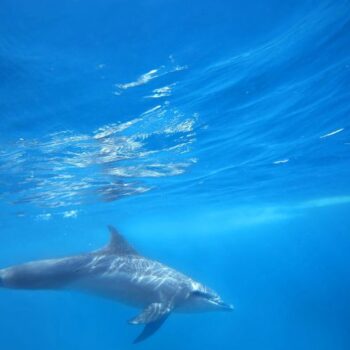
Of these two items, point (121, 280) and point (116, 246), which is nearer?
point (121, 280)

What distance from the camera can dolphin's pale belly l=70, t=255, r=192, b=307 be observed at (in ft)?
39.9

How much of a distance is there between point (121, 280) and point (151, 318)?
201cm

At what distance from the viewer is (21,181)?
2158 centimetres

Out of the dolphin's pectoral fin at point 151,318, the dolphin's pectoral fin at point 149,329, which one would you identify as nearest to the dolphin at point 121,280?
the dolphin's pectoral fin at point 151,318

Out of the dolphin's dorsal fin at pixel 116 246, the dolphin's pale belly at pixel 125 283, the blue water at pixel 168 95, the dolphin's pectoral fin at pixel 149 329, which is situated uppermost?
the blue water at pixel 168 95

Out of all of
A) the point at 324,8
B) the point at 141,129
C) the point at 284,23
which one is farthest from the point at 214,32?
the point at 141,129

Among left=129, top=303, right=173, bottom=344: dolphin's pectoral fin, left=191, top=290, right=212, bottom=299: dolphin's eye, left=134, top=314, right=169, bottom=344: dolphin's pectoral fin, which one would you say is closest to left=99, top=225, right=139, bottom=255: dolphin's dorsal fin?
left=129, top=303, right=173, bottom=344: dolphin's pectoral fin

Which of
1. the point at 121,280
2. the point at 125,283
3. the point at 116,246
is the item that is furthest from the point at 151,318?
the point at 116,246

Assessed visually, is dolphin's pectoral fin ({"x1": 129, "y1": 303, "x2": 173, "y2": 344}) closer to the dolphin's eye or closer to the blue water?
the dolphin's eye

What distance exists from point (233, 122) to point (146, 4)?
8.27 meters

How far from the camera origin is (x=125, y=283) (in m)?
12.2

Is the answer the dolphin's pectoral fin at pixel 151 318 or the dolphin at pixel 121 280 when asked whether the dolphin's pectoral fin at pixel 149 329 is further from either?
the dolphin at pixel 121 280

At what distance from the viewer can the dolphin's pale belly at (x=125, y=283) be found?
12.2 metres

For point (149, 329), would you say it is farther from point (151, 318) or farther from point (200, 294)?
point (200, 294)
